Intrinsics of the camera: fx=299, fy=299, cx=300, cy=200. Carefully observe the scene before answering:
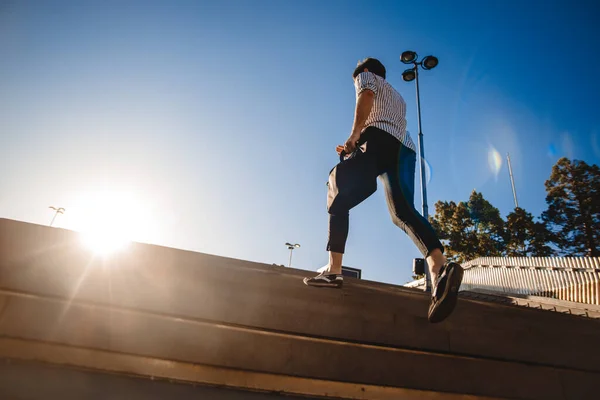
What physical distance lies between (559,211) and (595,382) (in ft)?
132

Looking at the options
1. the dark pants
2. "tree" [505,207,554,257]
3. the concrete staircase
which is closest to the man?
the dark pants

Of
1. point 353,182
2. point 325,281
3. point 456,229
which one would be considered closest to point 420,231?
point 353,182

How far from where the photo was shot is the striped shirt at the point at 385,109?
8.81 feet

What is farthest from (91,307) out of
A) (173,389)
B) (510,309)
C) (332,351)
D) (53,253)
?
(510,309)

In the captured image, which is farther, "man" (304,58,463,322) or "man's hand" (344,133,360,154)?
"man's hand" (344,133,360,154)

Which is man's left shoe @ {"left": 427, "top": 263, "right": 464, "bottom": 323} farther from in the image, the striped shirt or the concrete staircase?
the striped shirt

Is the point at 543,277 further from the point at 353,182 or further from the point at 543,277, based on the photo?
the point at 353,182

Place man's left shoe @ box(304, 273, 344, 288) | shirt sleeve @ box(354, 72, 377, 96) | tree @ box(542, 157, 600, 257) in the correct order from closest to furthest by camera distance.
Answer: man's left shoe @ box(304, 273, 344, 288) < shirt sleeve @ box(354, 72, 377, 96) < tree @ box(542, 157, 600, 257)

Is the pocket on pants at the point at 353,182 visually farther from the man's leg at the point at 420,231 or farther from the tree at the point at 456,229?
the tree at the point at 456,229

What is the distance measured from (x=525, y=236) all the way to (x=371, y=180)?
38.2m

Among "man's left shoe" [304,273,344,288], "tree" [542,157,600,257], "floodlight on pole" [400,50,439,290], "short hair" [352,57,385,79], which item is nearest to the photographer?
"man's left shoe" [304,273,344,288]

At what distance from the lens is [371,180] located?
260 cm

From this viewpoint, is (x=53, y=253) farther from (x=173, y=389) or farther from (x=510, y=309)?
(x=510, y=309)

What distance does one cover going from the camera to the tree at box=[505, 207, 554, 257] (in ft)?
104
